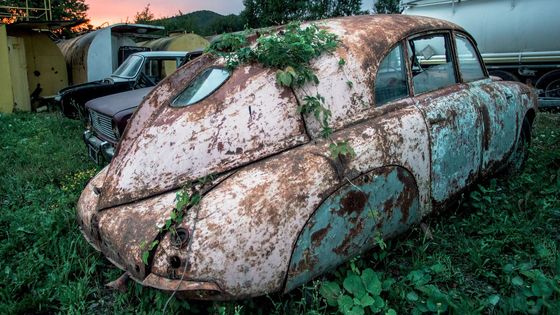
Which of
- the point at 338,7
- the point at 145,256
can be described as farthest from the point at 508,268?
the point at 338,7

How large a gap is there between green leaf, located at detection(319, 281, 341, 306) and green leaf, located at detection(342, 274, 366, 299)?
0.17ft

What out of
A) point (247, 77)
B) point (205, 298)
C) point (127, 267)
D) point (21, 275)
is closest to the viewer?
point (205, 298)

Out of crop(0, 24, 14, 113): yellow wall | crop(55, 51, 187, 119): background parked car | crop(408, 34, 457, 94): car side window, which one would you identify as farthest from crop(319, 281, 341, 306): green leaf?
crop(0, 24, 14, 113): yellow wall

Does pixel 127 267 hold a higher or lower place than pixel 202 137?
lower

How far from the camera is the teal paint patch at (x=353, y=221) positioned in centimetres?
206

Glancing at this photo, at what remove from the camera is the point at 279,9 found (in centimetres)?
2502

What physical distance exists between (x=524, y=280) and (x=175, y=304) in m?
1.95

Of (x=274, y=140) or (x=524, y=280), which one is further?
(x=524, y=280)

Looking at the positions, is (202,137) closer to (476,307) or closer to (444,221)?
(476,307)

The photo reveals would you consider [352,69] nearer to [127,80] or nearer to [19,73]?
[127,80]

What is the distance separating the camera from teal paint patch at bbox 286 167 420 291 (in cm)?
206

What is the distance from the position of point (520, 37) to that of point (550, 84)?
113 cm

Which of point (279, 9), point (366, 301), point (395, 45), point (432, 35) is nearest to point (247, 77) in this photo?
point (395, 45)

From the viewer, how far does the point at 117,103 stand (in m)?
5.00
